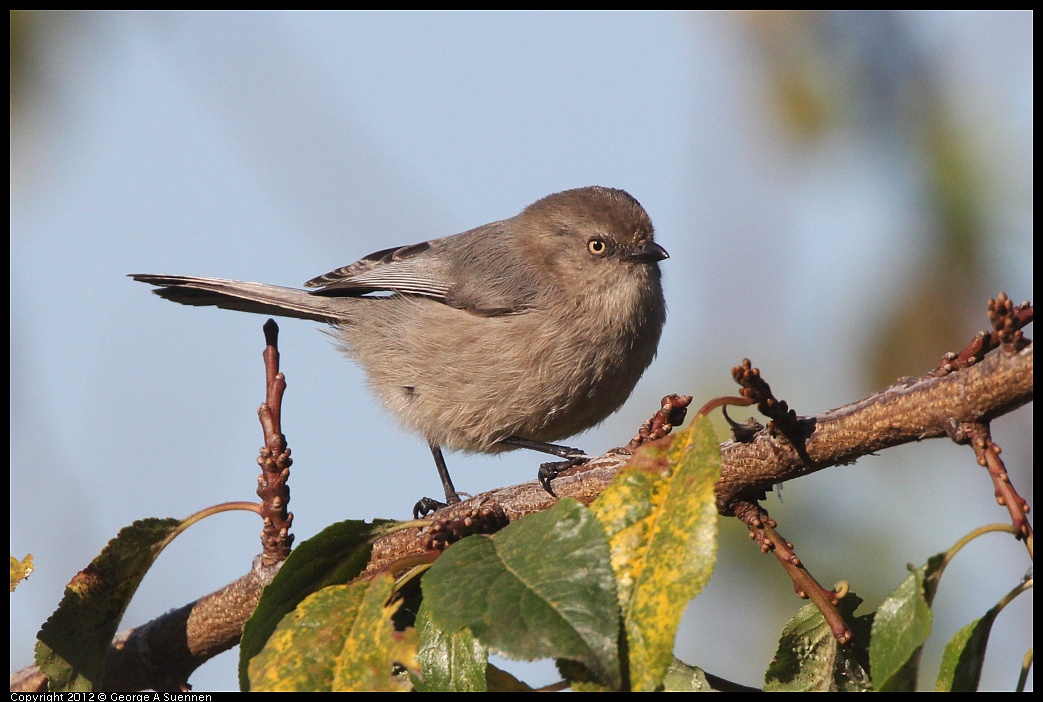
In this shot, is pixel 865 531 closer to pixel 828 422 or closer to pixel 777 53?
pixel 828 422

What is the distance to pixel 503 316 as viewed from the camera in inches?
201

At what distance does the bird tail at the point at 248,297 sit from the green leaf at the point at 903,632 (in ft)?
13.9

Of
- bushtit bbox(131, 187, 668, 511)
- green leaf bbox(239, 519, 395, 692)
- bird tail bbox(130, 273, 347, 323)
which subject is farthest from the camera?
bird tail bbox(130, 273, 347, 323)

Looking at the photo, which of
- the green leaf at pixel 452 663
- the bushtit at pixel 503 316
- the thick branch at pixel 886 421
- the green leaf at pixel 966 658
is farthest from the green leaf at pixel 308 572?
the bushtit at pixel 503 316

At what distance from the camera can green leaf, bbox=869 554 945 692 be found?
1.68 metres

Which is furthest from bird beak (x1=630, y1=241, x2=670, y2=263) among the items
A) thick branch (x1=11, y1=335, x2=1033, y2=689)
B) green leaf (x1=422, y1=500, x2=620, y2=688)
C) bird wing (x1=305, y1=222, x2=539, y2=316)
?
green leaf (x1=422, y1=500, x2=620, y2=688)

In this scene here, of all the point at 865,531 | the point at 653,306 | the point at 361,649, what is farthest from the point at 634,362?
the point at 361,649

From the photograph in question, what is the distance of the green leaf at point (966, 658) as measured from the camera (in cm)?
181

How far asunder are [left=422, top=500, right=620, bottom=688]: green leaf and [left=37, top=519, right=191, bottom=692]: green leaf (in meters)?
1.19

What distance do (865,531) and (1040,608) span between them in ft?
8.32

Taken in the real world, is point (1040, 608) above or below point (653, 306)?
below

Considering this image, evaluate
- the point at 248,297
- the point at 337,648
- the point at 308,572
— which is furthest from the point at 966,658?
the point at 248,297

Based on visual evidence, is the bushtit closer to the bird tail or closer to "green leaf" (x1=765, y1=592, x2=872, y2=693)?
the bird tail

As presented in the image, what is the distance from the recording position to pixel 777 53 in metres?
5.01
